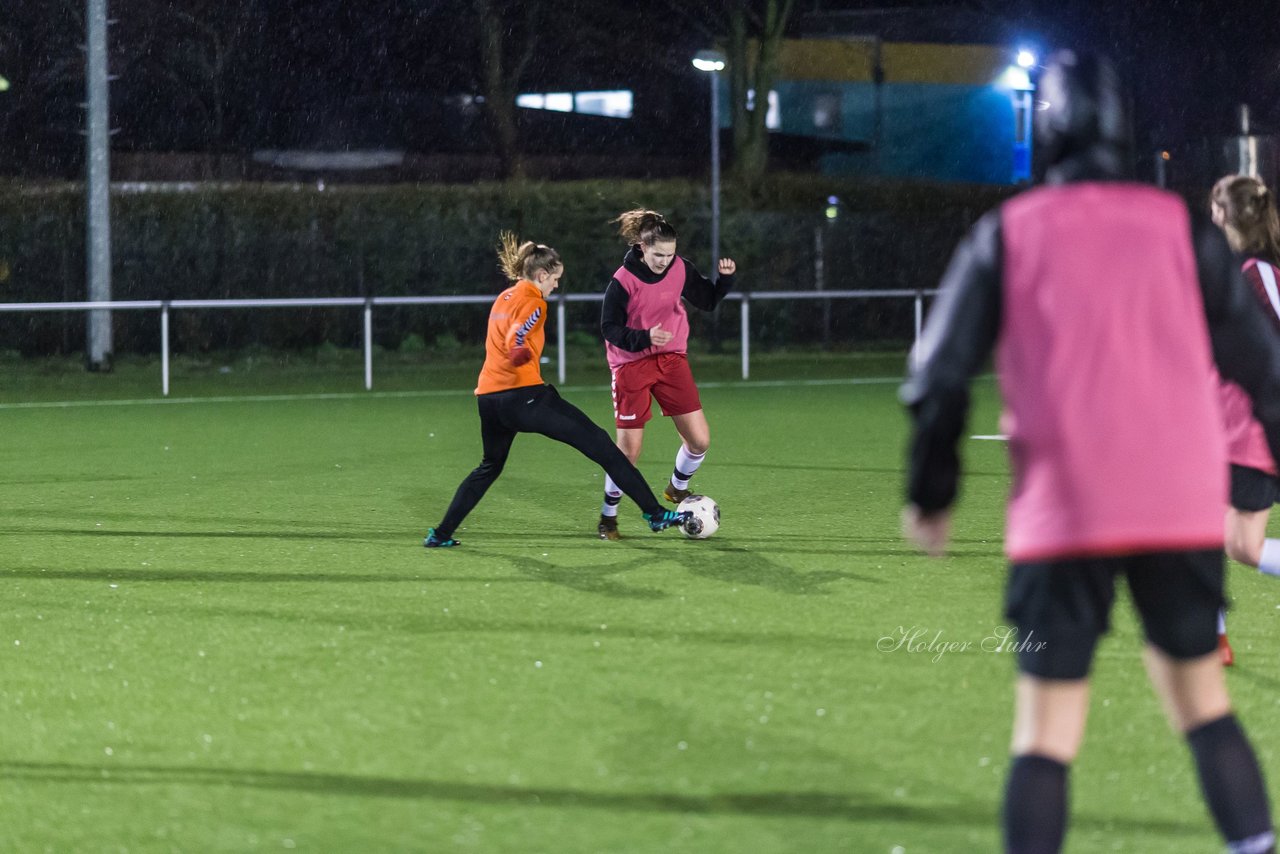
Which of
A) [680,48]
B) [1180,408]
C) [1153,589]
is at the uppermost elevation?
[680,48]

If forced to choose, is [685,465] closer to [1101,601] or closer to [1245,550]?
[1245,550]

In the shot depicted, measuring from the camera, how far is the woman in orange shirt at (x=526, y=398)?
27.9 feet

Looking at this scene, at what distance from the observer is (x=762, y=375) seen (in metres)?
23.5

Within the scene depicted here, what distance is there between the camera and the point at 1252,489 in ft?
19.1

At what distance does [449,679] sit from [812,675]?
1231 millimetres

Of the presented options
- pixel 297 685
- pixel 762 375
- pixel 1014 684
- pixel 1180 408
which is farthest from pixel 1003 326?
pixel 762 375

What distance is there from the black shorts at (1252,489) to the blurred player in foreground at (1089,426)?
2.66 meters

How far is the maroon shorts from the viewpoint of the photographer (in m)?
9.49

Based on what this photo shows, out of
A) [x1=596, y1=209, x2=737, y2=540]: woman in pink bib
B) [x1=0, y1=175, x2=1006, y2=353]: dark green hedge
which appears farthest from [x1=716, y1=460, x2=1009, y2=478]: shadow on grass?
[x1=0, y1=175, x2=1006, y2=353]: dark green hedge

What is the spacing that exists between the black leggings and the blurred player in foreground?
5.49 meters

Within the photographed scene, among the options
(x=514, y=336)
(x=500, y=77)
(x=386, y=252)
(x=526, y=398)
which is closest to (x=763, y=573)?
(x=526, y=398)

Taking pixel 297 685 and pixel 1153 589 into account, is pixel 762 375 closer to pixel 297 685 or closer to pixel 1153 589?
pixel 297 685

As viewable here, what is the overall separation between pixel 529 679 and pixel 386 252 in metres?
21.4

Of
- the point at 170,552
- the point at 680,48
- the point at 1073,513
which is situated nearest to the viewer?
the point at 1073,513
